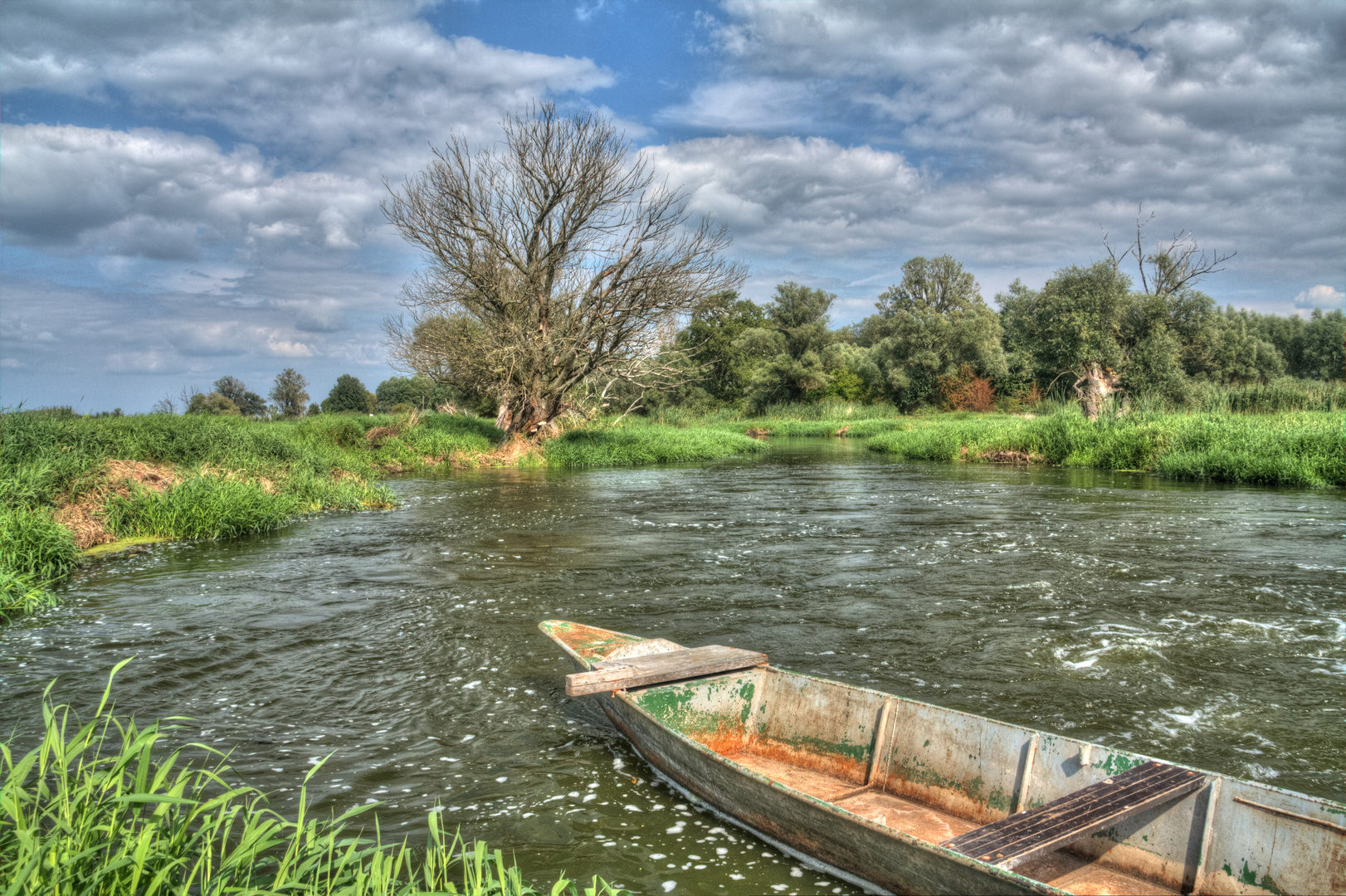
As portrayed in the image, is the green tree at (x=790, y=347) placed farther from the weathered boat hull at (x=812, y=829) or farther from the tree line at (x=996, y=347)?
the weathered boat hull at (x=812, y=829)

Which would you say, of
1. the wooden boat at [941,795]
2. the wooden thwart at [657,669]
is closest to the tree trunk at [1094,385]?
the wooden thwart at [657,669]

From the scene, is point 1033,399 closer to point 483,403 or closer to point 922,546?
point 483,403

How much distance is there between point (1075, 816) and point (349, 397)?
52.3 meters

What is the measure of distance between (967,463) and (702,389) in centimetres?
3768

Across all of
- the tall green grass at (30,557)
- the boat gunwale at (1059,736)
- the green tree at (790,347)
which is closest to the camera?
the boat gunwale at (1059,736)

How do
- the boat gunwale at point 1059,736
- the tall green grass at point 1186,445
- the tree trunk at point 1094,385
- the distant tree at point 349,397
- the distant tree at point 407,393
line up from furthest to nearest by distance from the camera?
the distant tree at point 349,397, the distant tree at point 407,393, the tree trunk at point 1094,385, the tall green grass at point 1186,445, the boat gunwale at point 1059,736

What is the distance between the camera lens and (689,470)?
85.4ft

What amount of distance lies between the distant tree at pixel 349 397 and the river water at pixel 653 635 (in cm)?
3836

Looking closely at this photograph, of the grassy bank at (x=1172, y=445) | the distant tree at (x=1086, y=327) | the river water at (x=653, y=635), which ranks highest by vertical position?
the distant tree at (x=1086, y=327)

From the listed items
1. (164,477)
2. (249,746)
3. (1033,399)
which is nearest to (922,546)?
(249,746)

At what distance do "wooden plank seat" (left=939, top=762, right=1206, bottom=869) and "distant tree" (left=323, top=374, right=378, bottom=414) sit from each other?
50.2m

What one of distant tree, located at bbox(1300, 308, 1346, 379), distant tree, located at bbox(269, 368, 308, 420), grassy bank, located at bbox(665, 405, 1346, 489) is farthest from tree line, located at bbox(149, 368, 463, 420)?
distant tree, located at bbox(1300, 308, 1346, 379)

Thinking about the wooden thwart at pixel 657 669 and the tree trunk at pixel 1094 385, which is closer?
the wooden thwart at pixel 657 669

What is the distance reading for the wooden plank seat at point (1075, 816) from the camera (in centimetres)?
303
